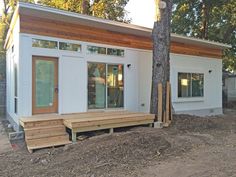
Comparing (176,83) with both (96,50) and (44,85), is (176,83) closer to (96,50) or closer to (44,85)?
(96,50)

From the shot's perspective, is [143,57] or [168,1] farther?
[143,57]

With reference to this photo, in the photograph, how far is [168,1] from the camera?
9.86 m

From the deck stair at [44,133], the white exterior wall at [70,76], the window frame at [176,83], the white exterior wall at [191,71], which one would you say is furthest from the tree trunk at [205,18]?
the deck stair at [44,133]

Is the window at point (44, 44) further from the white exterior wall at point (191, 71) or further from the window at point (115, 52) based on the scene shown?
the white exterior wall at point (191, 71)

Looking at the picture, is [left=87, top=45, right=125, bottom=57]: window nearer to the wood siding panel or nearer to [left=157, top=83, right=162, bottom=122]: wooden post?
the wood siding panel

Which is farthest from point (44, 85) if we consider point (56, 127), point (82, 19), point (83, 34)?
point (82, 19)

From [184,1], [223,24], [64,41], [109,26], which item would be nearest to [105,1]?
[184,1]

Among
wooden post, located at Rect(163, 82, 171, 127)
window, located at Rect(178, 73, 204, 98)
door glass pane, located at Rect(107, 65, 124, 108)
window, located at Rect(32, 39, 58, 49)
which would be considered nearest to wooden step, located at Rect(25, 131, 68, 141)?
window, located at Rect(32, 39, 58, 49)

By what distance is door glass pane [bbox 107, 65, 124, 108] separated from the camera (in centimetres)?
1069

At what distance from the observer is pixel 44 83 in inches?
353

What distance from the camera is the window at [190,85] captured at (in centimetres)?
1325

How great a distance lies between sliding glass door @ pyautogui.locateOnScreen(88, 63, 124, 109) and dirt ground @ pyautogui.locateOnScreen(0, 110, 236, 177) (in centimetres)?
333

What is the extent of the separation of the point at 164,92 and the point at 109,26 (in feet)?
10.8

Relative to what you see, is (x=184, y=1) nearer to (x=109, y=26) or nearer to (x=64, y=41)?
(x=109, y=26)
